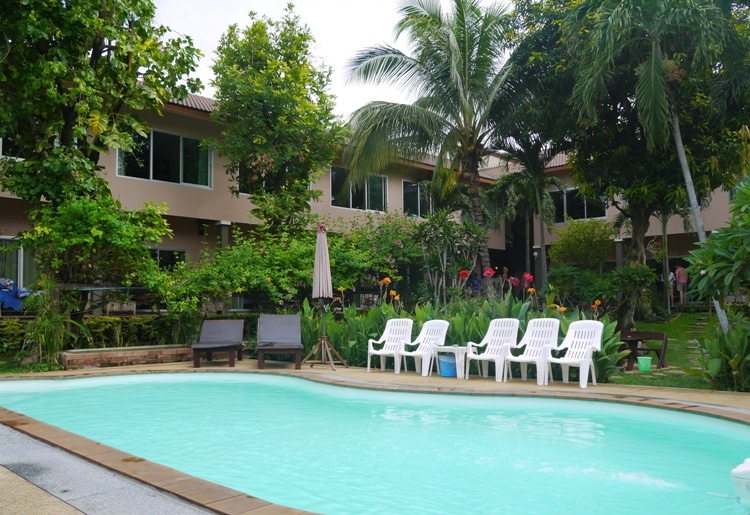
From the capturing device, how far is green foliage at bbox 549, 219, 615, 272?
22453 millimetres

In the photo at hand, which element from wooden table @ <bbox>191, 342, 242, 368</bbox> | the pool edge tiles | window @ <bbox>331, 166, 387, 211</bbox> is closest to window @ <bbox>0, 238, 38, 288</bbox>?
wooden table @ <bbox>191, 342, 242, 368</bbox>

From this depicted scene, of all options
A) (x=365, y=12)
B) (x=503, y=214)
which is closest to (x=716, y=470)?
(x=365, y=12)

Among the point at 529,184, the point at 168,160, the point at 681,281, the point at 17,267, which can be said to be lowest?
the point at 681,281

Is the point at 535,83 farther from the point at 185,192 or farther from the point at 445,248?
the point at 185,192

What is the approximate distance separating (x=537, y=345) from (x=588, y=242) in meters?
13.9

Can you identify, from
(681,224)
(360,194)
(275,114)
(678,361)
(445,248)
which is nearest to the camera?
(678,361)

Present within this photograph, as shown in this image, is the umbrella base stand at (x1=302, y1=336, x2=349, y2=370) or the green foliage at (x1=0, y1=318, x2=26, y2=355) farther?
the green foliage at (x1=0, y1=318, x2=26, y2=355)

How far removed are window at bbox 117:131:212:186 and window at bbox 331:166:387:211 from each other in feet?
14.3

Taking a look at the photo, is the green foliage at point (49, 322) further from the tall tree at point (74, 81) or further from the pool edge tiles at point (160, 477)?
the pool edge tiles at point (160, 477)

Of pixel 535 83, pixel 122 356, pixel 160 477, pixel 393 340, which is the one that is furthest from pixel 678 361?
pixel 160 477

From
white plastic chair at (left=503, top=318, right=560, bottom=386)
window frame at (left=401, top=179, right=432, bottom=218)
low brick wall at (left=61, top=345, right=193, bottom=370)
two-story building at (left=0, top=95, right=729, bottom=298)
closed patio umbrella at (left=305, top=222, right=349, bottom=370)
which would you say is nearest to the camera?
white plastic chair at (left=503, top=318, right=560, bottom=386)

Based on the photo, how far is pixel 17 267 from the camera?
1588 centimetres

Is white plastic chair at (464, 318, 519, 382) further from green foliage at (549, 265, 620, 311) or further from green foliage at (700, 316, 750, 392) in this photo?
green foliage at (549, 265, 620, 311)

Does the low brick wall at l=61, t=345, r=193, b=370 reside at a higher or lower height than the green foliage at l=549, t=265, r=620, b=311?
lower
